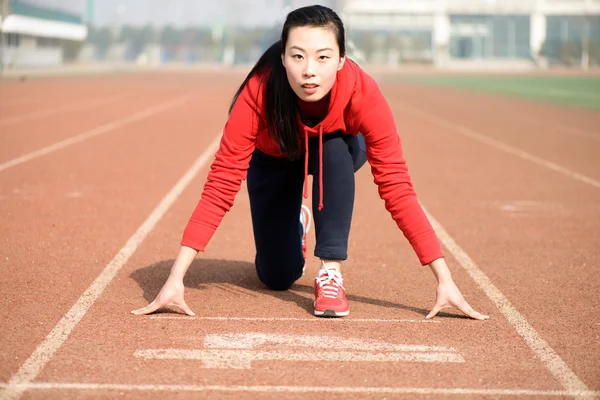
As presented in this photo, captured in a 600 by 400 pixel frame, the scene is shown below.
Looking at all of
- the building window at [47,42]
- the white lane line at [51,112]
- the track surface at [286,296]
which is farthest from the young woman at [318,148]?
the building window at [47,42]

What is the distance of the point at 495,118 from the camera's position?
2275 centimetres

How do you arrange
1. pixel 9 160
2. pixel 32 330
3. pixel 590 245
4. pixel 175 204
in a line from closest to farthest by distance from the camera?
pixel 32 330
pixel 590 245
pixel 175 204
pixel 9 160

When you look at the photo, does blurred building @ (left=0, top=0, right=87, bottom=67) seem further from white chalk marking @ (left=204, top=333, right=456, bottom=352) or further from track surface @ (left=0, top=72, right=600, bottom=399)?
white chalk marking @ (left=204, top=333, right=456, bottom=352)

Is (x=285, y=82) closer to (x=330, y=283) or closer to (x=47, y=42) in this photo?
(x=330, y=283)

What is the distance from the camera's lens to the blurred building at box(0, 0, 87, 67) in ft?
210

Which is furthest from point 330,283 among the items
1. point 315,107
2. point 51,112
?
point 51,112

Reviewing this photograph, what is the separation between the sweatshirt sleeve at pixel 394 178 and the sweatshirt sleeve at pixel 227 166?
0.56m

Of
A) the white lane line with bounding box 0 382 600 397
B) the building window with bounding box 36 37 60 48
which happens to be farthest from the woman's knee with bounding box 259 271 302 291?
the building window with bounding box 36 37 60 48

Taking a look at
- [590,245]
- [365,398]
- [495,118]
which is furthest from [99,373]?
[495,118]

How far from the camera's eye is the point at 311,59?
15.1 ft

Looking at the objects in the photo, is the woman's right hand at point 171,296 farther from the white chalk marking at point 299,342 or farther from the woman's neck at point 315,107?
the woman's neck at point 315,107

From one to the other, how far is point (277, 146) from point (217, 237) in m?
2.73

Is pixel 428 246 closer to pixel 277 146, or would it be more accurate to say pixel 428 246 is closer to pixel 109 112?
pixel 277 146

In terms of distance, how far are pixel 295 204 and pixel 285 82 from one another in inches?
36.9
